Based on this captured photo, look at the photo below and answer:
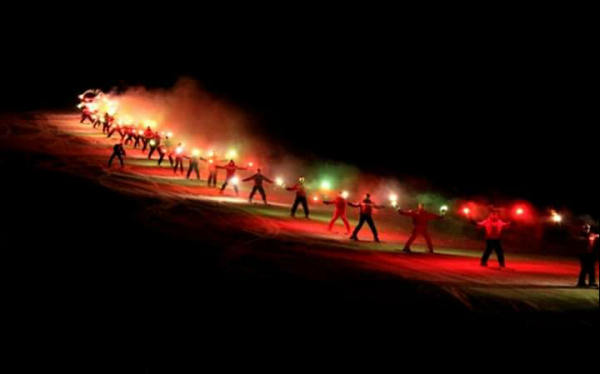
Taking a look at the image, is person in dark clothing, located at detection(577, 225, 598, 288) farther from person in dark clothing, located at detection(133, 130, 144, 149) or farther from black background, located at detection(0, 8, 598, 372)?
person in dark clothing, located at detection(133, 130, 144, 149)

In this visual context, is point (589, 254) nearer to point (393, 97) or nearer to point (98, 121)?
point (98, 121)

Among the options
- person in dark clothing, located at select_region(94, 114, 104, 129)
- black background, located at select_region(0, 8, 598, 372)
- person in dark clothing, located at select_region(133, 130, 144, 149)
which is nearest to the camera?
black background, located at select_region(0, 8, 598, 372)

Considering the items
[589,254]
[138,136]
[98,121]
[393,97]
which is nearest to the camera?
[589,254]

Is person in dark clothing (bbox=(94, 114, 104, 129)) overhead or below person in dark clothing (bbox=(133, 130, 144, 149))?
overhead

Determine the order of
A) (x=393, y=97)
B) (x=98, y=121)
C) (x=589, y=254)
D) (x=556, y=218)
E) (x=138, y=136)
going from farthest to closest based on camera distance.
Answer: (x=393, y=97)
(x=98, y=121)
(x=138, y=136)
(x=556, y=218)
(x=589, y=254)

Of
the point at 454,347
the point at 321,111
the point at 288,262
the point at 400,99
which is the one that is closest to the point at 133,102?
the point at 321,111

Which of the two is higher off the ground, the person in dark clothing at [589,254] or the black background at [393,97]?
the black background at [393,97]

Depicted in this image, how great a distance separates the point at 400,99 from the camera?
9562cm

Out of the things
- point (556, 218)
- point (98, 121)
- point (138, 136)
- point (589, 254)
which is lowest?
point (589, 254)

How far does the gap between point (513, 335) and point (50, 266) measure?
8682 millimetres

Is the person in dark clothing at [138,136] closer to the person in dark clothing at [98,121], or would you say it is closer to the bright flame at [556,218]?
the person in dark clothing at [98,121]

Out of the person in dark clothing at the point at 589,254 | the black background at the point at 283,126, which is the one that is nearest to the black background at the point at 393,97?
the black background at the point at 283,126

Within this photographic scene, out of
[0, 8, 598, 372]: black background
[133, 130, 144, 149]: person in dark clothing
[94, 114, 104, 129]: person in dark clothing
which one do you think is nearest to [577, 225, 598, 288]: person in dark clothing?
[0, 8, 598, 372]: black background

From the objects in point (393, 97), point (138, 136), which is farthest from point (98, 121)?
point (393, 97)
